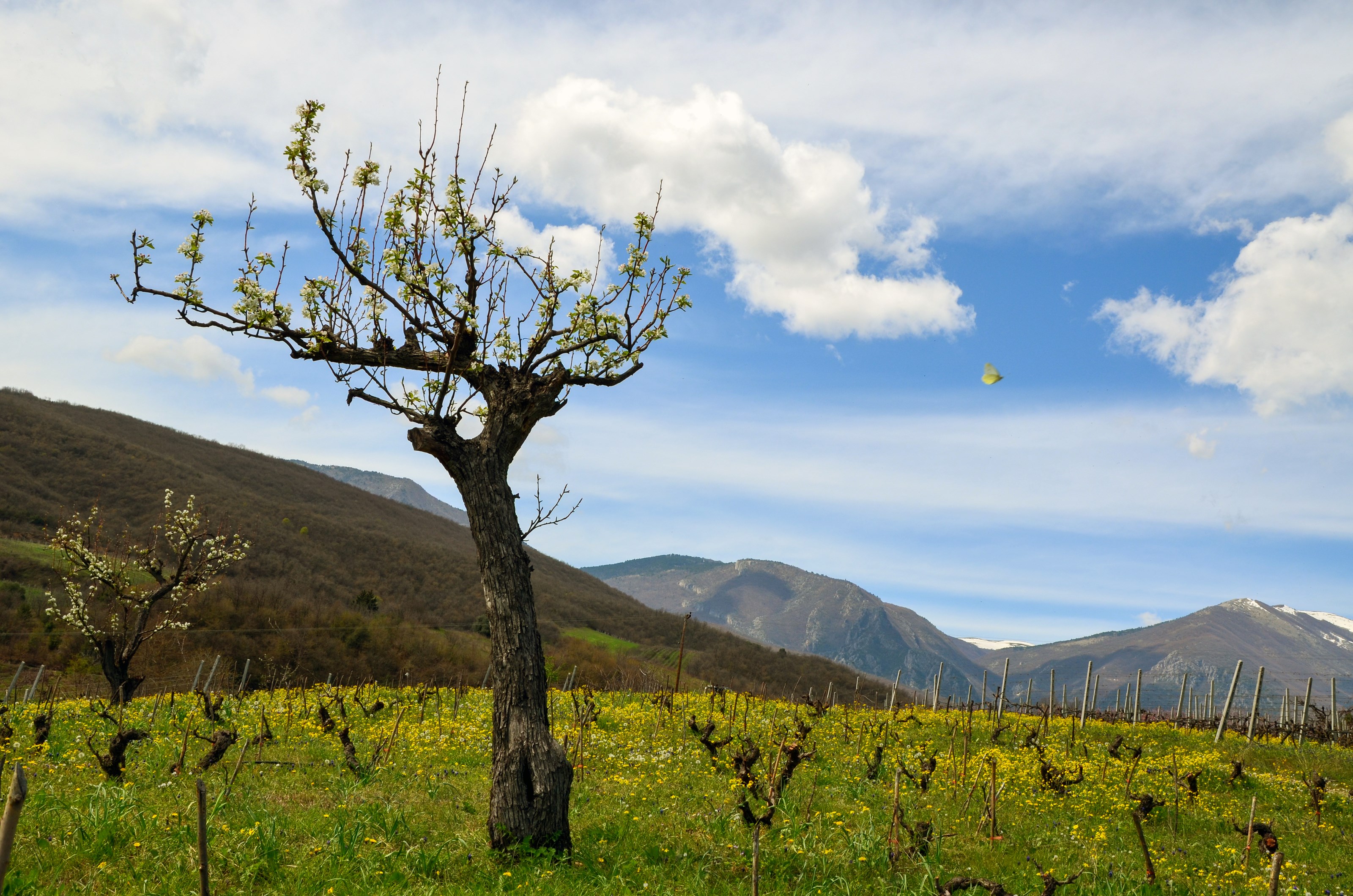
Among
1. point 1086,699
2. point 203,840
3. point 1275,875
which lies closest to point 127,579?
point 203,840

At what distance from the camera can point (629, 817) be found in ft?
37.4

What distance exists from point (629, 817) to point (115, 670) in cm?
2191

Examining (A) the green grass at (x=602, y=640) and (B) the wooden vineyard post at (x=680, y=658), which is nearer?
(B) the wooden vineyard post at (x=680, y=658)

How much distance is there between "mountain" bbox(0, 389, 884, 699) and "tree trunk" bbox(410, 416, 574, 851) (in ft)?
74.3

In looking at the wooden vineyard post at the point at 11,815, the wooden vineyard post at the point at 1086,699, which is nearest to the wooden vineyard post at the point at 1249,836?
the wooden vineyard post at the point at 11,815

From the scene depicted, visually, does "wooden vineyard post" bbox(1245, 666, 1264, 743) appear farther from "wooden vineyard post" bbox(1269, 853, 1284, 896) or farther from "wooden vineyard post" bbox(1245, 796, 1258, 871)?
"wooden vineyard post" bbox(1269, 853, 1284, 896)

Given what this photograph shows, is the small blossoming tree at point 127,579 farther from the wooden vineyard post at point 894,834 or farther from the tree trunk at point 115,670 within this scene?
the wooden vineyard post at point 894,834

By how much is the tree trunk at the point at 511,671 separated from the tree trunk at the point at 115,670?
68.8 feet

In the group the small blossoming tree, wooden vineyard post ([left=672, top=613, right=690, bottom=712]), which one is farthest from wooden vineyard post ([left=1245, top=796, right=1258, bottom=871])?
the small blossoming tree

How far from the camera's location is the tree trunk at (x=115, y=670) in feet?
80.1

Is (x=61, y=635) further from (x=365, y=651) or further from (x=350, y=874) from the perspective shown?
(x=350, y=874)

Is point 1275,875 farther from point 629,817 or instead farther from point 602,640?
point 602,640

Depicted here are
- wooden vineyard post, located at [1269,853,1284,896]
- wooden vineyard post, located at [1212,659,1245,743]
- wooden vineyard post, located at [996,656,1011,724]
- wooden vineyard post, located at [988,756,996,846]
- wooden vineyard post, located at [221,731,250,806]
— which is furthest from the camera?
wooden vineyard post, located at [996,656,1011,724]

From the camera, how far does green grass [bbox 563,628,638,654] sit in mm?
80938
